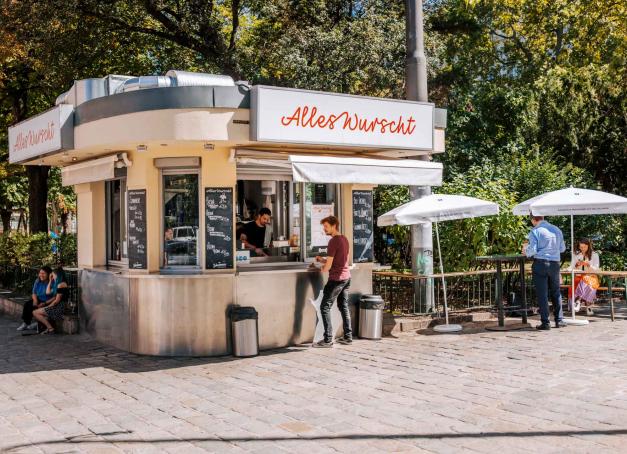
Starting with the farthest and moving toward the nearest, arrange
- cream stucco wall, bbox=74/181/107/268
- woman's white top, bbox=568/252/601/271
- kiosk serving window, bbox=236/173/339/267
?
woman's white top, bbox=568/252/601/271 < cream stucco wall, bbox=74/181/107/268 < kiosk serving window, bbox=236/173/339/267

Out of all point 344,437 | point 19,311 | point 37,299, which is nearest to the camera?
point 344,437

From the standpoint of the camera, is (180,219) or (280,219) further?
(280,219)

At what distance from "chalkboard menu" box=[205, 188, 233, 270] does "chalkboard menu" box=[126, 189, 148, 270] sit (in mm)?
955

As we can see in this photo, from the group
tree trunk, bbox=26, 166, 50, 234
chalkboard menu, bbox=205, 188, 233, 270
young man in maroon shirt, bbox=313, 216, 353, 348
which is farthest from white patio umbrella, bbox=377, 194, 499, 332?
tree trunk, bbox=26, 166, 50, 234

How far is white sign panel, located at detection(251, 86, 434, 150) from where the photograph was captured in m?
9.23

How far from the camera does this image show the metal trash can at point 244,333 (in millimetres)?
9508

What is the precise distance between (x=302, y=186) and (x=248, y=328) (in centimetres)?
250

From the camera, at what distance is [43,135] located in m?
10.8

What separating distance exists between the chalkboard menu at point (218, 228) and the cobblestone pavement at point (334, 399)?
138cm

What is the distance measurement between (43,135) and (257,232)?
3639 millimetres

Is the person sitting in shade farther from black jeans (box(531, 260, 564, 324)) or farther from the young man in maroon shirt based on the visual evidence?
black jeans (box(531, 260, 564, 324))

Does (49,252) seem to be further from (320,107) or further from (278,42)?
(320,107)

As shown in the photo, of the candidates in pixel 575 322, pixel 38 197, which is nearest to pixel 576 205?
pixel 575 322

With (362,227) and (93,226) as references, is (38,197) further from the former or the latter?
(362,227)
